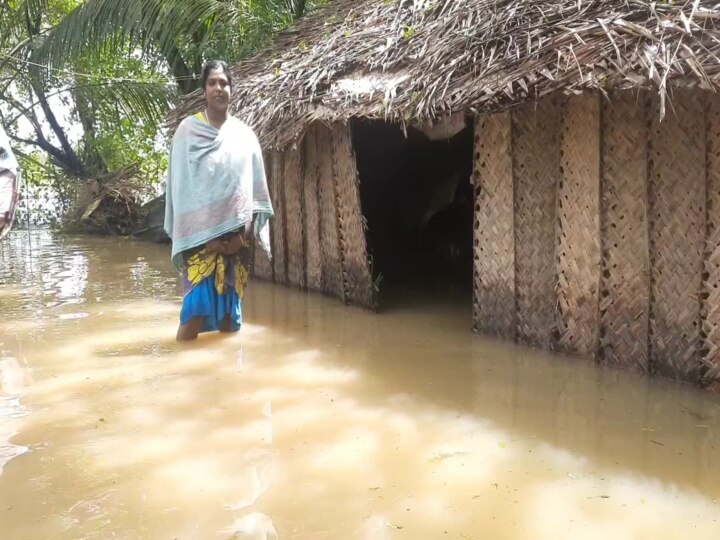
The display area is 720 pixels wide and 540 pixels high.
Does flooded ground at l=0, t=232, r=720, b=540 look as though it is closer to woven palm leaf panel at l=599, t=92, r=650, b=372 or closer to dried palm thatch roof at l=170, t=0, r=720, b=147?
woven palm leaf panel at l=599, t=92, r=650, b=372

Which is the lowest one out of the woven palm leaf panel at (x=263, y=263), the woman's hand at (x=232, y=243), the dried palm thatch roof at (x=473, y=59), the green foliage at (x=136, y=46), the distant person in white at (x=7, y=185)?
the woven palm leaf panel at (x=263, y=263)

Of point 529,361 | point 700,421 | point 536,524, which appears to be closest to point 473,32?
point 529,361

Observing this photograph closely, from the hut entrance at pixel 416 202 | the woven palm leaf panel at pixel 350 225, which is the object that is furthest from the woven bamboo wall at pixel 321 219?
the hut entrance at pixel 416 202

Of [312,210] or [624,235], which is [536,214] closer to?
[624,235]

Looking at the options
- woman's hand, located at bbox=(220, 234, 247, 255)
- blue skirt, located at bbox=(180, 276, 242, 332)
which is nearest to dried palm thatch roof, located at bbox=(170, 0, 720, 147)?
woman's hand, located at bbox=(220, 234, 247, 255)

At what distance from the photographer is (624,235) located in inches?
148

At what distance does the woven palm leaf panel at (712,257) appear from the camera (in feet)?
10.8

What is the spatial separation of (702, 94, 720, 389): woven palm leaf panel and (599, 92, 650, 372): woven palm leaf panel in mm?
334

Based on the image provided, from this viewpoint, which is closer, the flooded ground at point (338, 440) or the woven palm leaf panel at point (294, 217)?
the flooded ground at point (338, 440)

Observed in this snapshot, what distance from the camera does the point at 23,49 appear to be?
10375mm

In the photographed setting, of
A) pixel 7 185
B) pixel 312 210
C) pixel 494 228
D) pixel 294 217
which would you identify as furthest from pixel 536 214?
pixel 7 185

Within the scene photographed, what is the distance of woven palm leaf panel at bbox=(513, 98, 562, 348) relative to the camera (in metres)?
4.15

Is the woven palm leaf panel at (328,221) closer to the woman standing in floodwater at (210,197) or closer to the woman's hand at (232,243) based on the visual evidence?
the woman standing in floodwater at (210,197)

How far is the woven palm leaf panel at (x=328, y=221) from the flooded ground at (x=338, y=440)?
3.60 feet
